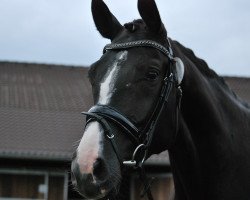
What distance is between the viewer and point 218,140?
3168 mm

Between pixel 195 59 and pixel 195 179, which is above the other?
pixel 195 59

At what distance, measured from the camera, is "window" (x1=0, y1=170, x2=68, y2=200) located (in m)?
12.9

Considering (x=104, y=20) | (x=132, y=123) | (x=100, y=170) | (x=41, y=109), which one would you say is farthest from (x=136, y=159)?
(x=41, y=109)

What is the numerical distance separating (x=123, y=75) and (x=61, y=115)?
499 inches

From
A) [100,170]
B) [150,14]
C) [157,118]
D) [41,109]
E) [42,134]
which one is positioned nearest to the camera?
[100,170]

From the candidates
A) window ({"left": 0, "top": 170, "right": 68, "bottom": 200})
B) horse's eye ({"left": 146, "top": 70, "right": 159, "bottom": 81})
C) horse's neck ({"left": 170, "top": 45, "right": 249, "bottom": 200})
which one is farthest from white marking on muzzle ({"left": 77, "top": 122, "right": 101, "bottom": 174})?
window ({"left": 0, "top": 170, "right": 68, "bottom": 200})

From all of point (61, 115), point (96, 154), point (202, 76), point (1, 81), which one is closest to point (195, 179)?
point (202, 76)

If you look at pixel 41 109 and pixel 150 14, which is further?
pixel 41 109

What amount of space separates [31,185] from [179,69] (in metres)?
10.3

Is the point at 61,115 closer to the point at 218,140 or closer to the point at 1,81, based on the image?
the point at 1,81

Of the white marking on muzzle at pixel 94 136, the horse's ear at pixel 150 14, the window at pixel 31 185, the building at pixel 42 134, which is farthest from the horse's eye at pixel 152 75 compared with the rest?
the window at pixel 31 185

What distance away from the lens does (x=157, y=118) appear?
287 centimetres

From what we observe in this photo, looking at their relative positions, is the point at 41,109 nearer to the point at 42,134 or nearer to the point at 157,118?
the point at 42,134

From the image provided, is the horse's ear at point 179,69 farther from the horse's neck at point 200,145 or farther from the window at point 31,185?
the window at point 31,185
